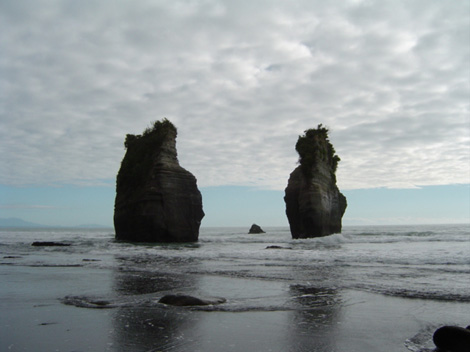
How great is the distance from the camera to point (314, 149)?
44.1m

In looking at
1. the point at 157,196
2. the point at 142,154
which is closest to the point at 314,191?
the point at 157,196

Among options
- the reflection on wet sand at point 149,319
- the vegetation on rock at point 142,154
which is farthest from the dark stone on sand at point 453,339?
the vegetation on rock at point 142,154

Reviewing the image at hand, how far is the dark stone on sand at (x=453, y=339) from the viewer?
417cm

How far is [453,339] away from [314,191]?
123ft

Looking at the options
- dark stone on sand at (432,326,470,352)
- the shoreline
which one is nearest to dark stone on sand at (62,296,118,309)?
the shoreline

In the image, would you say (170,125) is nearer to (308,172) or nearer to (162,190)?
(162,190)

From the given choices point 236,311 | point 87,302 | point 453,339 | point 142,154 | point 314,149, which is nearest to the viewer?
point 453,339

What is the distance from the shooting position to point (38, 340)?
4508 millimetres

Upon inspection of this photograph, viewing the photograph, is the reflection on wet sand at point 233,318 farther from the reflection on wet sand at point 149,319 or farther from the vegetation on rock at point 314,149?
the vegetation on rock at point 314,149

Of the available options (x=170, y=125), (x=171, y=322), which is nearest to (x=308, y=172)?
(x=170, y=125)

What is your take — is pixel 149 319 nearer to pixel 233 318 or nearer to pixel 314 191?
pixel 233 318

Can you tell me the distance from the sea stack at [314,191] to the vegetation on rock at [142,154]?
1468cm

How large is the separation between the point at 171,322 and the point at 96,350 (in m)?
1.47

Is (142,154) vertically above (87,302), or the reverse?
A: (142,154)
